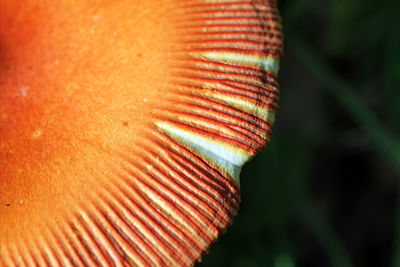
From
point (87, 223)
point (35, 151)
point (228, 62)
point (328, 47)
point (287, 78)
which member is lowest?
Result: point (287, 78)

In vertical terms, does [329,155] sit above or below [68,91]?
below

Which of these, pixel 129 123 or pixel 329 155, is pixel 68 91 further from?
pixel 329 155

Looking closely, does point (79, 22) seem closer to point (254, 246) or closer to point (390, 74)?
point (254, 246)

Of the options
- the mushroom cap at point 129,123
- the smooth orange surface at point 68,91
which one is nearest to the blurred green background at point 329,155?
the mushroom cap at point 129,123

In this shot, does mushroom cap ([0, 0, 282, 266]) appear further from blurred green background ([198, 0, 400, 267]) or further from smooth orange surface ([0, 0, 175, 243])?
blurred green background ([198, 0, 400, 267])

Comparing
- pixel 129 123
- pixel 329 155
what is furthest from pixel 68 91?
pixel 329 155

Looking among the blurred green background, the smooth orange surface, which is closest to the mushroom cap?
the smooth orange surface

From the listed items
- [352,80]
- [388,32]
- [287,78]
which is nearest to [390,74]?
[388,32]
